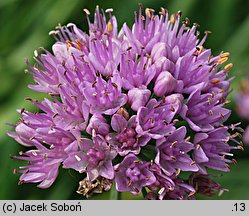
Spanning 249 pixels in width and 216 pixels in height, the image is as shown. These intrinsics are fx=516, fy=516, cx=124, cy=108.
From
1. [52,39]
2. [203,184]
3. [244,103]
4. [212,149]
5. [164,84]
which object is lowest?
[203,184]

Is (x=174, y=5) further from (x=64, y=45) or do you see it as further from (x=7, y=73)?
(x=64, y=45)

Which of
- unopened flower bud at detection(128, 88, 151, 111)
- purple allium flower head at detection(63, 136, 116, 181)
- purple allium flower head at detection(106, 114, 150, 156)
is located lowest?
purple allium flower head at detection(63, 136, 116, 181)

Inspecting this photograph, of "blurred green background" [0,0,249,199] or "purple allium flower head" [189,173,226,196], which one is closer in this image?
"purple allium flower head" [189,173,226,196]

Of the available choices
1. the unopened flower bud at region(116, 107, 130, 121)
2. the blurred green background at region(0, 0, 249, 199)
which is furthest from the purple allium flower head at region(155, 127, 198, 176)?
the blurred green background at region(0, 0, 249, 199)

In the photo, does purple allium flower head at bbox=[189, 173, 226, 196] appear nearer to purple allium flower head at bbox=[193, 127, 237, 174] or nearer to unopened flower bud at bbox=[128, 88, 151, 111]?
purple allium flower head at bbox=[193, 127, 237, 174]

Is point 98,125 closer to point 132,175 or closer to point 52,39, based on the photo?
point 132,175

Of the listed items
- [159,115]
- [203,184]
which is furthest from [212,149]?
[159,115]

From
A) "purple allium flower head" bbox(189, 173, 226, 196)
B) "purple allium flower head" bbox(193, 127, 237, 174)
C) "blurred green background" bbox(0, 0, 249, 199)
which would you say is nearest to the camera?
"purple allium flower head" bbox(193, 127, 237, 174)
